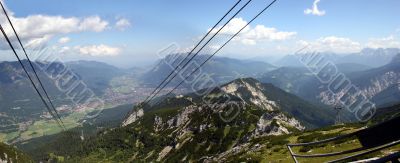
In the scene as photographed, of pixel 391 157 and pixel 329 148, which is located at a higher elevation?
pixel 391 157

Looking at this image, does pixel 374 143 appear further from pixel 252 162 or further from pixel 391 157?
pixel 252 162

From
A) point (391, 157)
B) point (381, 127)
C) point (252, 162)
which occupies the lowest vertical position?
point (252, 162)

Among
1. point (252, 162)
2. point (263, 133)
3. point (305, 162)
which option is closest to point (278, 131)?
point (263, 133)

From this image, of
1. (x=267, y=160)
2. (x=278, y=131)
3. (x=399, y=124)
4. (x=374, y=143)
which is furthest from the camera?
(x=278, y=131)

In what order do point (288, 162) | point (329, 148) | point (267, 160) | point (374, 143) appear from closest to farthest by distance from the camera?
point (374, 143) → point (288, 162) → point (329, 148) → point (267, 160)

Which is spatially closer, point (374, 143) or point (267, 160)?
point (374, 143)

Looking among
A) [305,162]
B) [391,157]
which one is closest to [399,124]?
[391,157]

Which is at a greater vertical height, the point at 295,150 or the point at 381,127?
the point at 381,127

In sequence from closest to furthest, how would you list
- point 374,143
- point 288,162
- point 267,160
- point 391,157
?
point 391,157, point 374,143, point 288,162, point 267,160

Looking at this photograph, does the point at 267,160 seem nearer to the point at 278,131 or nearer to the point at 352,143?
the point at 352,143
